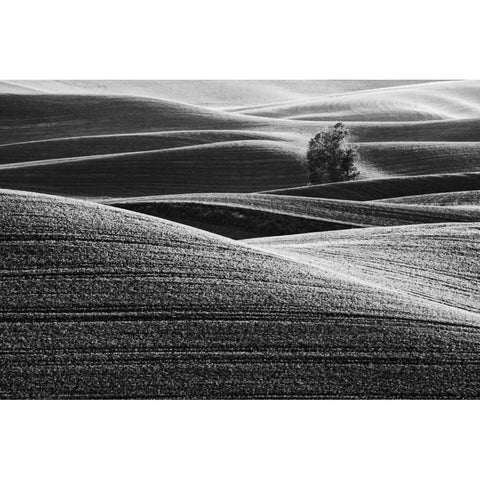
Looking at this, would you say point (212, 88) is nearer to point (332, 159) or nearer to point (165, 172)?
point (165, 172)

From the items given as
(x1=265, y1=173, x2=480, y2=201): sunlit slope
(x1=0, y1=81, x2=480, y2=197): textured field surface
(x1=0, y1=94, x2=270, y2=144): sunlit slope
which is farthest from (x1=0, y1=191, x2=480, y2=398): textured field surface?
(x1=0, y1=94, x2=270, y2=144): sunlit slope

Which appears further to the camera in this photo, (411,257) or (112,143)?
(112,143)

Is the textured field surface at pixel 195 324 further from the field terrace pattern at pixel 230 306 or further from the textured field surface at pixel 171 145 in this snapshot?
the textured field surface at pixel 171 145

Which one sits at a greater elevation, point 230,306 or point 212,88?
point 230,306

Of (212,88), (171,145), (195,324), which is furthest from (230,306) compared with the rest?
(212,88)

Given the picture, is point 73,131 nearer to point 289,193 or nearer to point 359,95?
point 289,193

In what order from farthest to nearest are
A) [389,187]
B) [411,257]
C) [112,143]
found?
[112,143], [389,187], [411,257]

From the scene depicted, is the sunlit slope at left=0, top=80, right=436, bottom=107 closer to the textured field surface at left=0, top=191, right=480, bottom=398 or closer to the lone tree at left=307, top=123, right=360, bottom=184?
the lone tree at left=307, top=123, right=360, bottom=184
